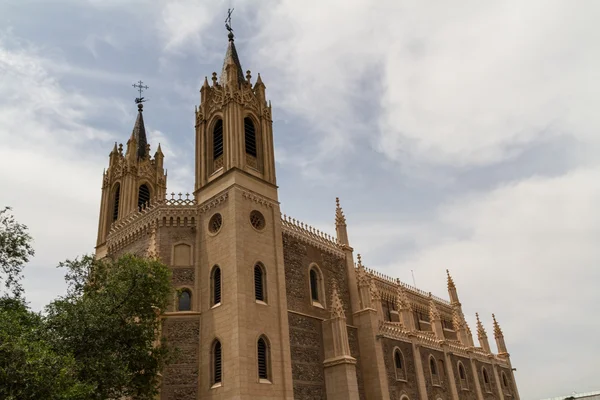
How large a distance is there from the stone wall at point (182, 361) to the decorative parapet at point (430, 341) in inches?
533

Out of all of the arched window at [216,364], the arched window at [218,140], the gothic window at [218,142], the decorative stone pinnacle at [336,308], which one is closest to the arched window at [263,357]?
the arched window at [216,364]

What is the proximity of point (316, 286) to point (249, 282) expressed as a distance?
750 cm

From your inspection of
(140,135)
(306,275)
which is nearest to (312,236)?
(306,275)

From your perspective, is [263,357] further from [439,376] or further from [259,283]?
[439,376]

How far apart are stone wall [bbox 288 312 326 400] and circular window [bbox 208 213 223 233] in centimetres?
677

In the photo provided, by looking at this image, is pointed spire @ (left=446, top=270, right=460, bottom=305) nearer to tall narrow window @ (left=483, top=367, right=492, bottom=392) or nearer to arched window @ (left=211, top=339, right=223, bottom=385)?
tall narrow window @ (left=483, top=367, right=492, bottom=392)

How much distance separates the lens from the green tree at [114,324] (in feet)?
72.0

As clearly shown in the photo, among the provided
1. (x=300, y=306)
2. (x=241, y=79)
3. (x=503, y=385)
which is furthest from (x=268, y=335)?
(x=503, y=385)

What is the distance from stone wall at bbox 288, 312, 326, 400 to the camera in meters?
29.3

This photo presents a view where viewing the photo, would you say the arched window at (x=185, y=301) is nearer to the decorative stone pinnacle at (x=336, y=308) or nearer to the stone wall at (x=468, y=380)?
the decorative stone pinnacle at (x=336, y=308)

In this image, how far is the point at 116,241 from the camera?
3534 cm

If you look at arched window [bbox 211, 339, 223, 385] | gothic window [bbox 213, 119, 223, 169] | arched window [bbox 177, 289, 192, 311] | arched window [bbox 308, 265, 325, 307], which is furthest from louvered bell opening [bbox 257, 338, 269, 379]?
gothic window [bbox 213, 119, 223, 169]

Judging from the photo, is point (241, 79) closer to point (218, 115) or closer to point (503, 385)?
point (218, 115)

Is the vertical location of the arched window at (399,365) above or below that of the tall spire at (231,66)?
below
